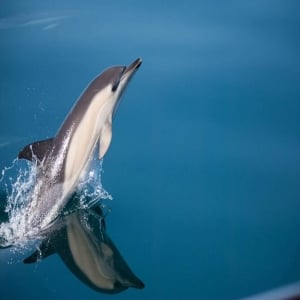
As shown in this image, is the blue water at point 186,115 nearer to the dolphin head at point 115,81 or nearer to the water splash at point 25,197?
the water splash at point 25,197

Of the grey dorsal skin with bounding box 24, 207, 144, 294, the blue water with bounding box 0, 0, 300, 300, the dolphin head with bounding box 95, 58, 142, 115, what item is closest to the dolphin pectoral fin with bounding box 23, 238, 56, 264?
the grey dorsal skin with bounding box 24, 207, 144, 294

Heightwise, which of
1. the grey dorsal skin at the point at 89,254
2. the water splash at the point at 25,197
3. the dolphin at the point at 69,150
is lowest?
the grey dorsal skin at the point at 89,254

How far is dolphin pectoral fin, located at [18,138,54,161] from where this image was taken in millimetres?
2162

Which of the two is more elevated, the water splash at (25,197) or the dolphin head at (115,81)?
the dolphin head at (115,81)

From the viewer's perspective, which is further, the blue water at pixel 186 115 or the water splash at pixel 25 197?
the blue water at pixel 186 115

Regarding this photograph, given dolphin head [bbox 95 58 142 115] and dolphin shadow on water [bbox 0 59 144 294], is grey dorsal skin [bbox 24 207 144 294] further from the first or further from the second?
dolphin head [bbox 95 58 142 115]

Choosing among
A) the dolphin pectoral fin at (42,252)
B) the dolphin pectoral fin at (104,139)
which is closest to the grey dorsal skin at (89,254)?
the dolphin pectoral fin at (42,252)

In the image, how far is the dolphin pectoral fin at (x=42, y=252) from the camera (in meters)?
2.12

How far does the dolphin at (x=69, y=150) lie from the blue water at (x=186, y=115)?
1.06 ft

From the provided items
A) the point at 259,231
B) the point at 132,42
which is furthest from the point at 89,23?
the point at 259,231

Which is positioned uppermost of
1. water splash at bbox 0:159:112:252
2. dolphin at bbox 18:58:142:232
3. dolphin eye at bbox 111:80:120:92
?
dolphin eye at bbox 111:80:120:92

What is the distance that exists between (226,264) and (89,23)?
1708 millimetres

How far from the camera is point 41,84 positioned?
3049 mm

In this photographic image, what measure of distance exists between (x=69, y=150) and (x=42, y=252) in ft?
1.49
